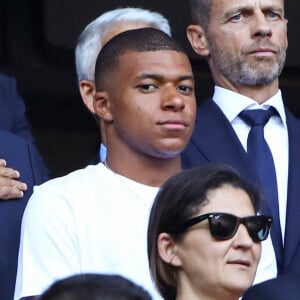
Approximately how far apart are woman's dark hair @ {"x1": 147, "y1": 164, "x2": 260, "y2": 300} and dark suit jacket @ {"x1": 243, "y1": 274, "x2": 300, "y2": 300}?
0.71ft

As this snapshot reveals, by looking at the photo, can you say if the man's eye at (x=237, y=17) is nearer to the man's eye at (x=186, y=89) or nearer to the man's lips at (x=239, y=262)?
the man's eye at (x=186, y=89)

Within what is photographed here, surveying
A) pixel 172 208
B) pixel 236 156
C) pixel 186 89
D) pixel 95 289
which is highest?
pixel 186 89

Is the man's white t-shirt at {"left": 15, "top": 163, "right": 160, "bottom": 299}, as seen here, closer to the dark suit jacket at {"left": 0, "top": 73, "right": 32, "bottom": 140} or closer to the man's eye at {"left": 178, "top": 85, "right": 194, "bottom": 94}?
the man's eye at {"left": 178, "top": 85, "right": 194, "bottom": 94}

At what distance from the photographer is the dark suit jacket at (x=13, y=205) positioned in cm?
484

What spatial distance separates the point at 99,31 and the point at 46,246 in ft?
3.92

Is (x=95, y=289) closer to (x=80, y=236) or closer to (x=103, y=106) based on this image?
(x=80, y=236)

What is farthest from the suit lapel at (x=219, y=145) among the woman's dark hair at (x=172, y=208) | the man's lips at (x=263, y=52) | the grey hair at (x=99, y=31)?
the woman's dark hair at (x=172, y=208)

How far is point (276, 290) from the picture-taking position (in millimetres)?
4273

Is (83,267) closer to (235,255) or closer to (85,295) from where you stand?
(235,255)

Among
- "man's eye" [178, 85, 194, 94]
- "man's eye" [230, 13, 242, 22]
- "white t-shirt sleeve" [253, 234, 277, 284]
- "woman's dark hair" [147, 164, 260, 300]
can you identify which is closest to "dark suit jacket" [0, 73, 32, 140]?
"man's eye" [230, 13, 242, 22]

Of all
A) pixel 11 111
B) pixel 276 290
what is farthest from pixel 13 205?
pixel 276 290

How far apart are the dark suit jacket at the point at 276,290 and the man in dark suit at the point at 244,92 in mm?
788

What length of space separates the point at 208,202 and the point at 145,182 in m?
0.56

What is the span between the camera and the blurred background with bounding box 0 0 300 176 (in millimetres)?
6645
